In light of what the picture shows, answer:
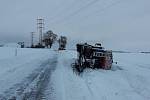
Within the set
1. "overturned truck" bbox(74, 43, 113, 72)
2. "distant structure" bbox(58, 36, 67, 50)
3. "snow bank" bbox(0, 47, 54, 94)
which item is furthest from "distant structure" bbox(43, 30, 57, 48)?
"overturned truck" bbox(74, 43, 113, 72)

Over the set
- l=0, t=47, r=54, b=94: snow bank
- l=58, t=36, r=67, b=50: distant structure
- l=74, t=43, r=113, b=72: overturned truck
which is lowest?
l=0, t=47, r=54, b=94: snow bank

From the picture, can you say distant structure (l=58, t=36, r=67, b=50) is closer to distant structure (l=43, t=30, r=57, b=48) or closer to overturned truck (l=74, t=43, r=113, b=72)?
distant structure (l=43, t=30, r=57, b=48)

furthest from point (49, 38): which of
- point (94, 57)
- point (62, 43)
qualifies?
point (94, 57)

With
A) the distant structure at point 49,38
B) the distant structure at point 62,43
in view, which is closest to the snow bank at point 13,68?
the distant structure at point 62,43

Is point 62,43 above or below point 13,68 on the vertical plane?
above

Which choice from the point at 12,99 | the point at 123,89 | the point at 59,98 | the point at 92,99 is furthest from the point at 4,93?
the point at 123,89

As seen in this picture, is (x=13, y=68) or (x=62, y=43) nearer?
(x=13, y=68)

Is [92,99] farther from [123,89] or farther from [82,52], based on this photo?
[82,52]

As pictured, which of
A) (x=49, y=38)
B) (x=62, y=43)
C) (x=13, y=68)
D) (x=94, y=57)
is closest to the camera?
(x=13, y=68)

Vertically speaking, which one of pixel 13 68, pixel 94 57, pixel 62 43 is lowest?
pixel 13 68

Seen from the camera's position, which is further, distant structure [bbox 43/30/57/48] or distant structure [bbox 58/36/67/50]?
distant structure [bbox 43/30/57/48]

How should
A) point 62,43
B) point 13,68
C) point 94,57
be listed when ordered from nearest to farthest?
point 13,68, point 94,57, point 62,43

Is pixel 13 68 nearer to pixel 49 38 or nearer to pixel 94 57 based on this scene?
pixel 94 57

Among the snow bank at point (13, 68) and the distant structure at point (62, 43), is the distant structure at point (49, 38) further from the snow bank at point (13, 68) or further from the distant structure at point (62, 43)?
the snow bank at point (13, 68)
